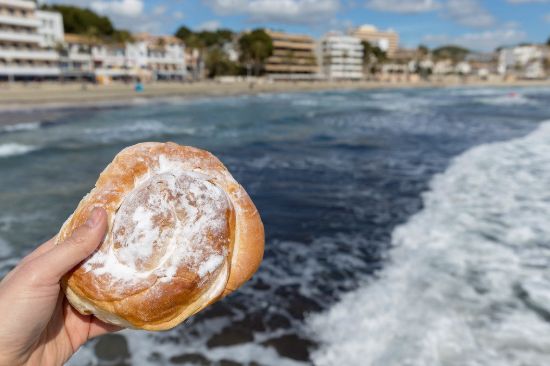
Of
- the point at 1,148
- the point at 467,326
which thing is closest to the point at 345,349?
the point at 467,326

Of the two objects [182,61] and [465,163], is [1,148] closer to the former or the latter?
[465,163]

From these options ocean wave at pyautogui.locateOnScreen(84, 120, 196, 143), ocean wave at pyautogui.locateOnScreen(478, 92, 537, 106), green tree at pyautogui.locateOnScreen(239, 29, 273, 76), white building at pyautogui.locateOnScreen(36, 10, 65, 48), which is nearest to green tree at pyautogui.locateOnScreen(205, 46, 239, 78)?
green tree at pyautogui.locateOnScreen(239, 29, 273, 76)

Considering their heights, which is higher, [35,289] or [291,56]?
[291,56]

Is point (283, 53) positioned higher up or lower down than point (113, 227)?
higher up

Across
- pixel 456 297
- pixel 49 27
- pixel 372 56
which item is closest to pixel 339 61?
pixel 372 56

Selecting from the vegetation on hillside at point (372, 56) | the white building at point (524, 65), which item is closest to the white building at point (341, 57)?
the vegetation on hillside at point (372, 56)

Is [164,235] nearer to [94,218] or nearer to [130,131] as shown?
[94,218]

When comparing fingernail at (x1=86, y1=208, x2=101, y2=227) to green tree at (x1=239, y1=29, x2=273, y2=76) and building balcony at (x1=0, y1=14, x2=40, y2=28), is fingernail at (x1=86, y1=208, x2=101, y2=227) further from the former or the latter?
green tree at (x1=239, y1=29, x2=273, y2=76)
